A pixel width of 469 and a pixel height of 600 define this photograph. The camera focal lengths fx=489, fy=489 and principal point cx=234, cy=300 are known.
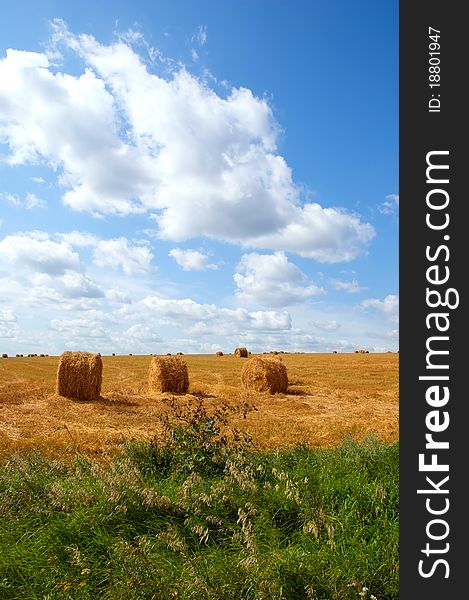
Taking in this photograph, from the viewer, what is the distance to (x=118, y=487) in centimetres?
563

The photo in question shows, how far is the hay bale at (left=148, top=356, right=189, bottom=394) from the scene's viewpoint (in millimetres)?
20328

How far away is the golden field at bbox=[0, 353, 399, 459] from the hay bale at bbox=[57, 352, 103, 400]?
46 centimetres

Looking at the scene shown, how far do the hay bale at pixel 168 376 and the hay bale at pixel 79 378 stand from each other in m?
2.55

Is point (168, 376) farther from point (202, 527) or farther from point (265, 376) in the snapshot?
point (202, 527)

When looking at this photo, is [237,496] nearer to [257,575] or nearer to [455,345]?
[257,575]

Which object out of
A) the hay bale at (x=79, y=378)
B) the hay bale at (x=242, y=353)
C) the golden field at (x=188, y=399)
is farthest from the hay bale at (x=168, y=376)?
the hay bale at (x=242, y=353)

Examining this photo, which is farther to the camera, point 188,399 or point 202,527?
point 188,399

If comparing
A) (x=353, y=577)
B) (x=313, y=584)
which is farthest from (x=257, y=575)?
(x=353, y=577)

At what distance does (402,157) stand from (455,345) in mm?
1382

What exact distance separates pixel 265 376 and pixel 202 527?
52.6ft

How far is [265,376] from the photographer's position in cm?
2069

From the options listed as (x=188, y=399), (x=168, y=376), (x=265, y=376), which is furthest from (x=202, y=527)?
(x=265, y=376)

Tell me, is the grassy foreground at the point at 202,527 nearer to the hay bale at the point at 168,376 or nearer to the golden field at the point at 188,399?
the golden field at the point at 188,399

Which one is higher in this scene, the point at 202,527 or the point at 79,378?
the point at 79,378
